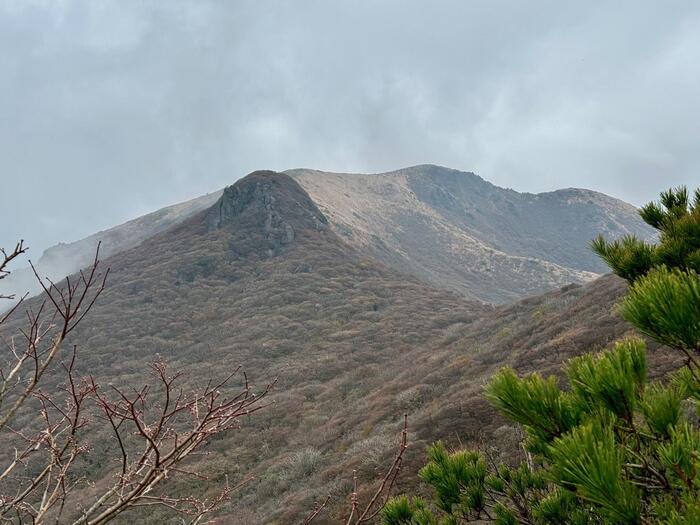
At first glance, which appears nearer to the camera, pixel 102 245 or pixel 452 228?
pixel 102 245

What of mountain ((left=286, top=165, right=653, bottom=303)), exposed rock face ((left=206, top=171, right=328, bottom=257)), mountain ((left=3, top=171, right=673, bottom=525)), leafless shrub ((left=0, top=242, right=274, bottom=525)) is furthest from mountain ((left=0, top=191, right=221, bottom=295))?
leafless shrub ((left=0, top=242, right=274, bottom=525))

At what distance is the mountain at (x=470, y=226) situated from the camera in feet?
259

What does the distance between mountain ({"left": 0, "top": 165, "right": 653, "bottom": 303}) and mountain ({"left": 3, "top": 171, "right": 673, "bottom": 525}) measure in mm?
20336

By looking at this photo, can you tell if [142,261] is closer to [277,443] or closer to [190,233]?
[190,233]

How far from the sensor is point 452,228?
11050 centimetres

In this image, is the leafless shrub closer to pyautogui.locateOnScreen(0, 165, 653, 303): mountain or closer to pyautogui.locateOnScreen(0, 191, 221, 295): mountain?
pyautogui.locateOnScreen(0, 165, 653, 303): mountain

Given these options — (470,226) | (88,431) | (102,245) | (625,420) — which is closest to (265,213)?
(88,431)

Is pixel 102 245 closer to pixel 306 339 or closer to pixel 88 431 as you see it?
pixel 306 339

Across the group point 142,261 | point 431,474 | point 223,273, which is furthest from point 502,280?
point 431,474

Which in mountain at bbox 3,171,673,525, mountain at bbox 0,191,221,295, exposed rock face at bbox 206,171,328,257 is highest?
mountain at bbox 0,191,221,295

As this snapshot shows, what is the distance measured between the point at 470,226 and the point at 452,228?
1542cm

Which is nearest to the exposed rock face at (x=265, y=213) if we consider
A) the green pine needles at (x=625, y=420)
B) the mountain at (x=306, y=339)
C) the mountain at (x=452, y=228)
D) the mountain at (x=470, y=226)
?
the mountain at (x=306, y=339)

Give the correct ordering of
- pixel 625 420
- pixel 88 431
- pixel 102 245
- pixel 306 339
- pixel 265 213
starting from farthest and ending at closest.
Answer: pixel 102 245 → pixel 265 213 → pixel 306 339 → pixel 88 431 → pixel 625 420

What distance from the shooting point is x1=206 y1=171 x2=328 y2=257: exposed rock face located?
50.6m
